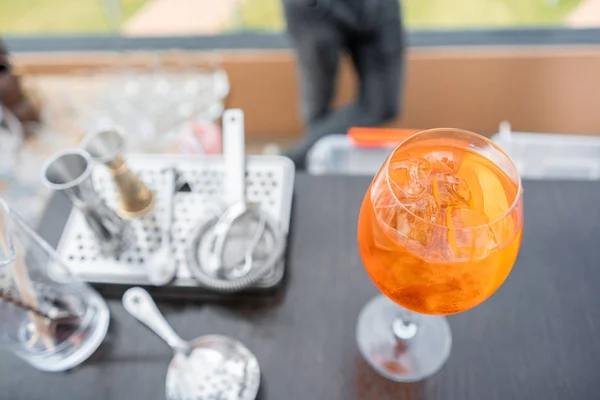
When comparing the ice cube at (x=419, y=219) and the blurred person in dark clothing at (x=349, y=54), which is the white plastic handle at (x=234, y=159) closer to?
the ice cube at (x=419, y=219)

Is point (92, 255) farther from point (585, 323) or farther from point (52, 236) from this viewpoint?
point (585, 323)

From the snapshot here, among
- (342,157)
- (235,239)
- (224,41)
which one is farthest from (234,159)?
(224,41)

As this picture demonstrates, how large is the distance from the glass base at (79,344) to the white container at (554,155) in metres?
0.73

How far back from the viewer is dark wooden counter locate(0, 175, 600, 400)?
0.52 m

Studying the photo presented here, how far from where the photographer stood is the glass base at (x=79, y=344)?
1.79 feet

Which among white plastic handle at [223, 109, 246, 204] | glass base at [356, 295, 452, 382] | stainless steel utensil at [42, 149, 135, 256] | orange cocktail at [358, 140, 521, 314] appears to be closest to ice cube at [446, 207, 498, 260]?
orange cocktail at [358, 140, 521, 314]

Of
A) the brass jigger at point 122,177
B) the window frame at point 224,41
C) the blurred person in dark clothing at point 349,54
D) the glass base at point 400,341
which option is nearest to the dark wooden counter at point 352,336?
the glass base at point 400,341

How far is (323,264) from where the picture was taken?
0.61 metres

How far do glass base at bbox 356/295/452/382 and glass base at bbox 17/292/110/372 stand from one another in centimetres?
27

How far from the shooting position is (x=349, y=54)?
1302 millimetres

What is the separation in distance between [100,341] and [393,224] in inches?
13.3

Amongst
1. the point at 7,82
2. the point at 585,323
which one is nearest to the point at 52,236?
the point at 585,323

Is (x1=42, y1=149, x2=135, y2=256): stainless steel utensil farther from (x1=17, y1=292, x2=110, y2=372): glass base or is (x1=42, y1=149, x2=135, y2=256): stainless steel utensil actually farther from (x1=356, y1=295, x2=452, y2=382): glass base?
(x1=356, y1=295, x2=452, y2=382): glass base

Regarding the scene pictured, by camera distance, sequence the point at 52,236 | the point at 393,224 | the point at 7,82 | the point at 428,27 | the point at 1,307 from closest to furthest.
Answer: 1. the point at 393,224
2. the point at 1,307
3. the point at 52,236
4. the point at 7,82
5. the point at 428,27
